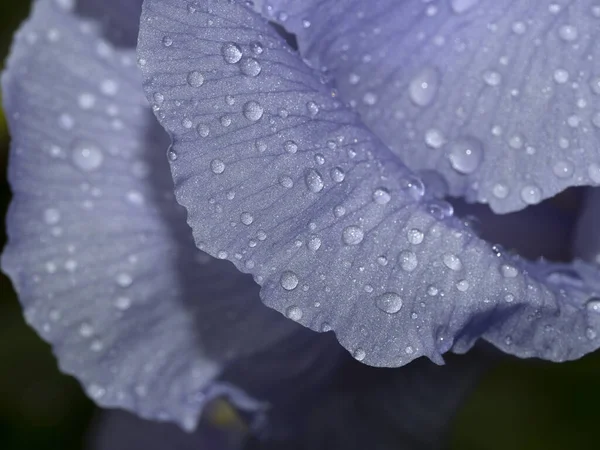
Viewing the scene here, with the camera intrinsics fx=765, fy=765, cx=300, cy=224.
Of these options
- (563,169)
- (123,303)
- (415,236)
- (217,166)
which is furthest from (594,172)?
(123,303)

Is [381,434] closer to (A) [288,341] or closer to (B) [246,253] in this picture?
(A) [288,341]

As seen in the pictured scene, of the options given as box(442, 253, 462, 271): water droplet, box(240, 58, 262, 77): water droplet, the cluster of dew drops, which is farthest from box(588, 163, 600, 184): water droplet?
box(240, 58, 262, 77): water droplet

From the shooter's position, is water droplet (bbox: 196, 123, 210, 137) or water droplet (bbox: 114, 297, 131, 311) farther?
water droplet (bbox: 114, 297, 131, 311)

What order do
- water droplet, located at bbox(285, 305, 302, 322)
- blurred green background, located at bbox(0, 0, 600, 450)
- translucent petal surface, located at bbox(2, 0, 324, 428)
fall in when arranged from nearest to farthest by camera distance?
water droplet, located at bbox(285, 305, 302, 322) < translucent petal surface, located at bbox(2, 0, 324, 428) < blurred green background, located at bbox(0, 0, 600, 450)

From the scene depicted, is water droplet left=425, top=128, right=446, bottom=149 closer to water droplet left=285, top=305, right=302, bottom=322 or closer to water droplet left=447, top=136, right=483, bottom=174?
water droplet left=447, top=136, right=483, bottom=174

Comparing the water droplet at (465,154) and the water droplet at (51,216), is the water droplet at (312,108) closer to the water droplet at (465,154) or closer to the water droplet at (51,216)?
the water droplet at (465,154)

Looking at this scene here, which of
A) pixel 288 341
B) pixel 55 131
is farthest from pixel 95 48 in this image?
pixel 288 341

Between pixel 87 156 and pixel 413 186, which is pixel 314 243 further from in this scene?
pixel 87 156
